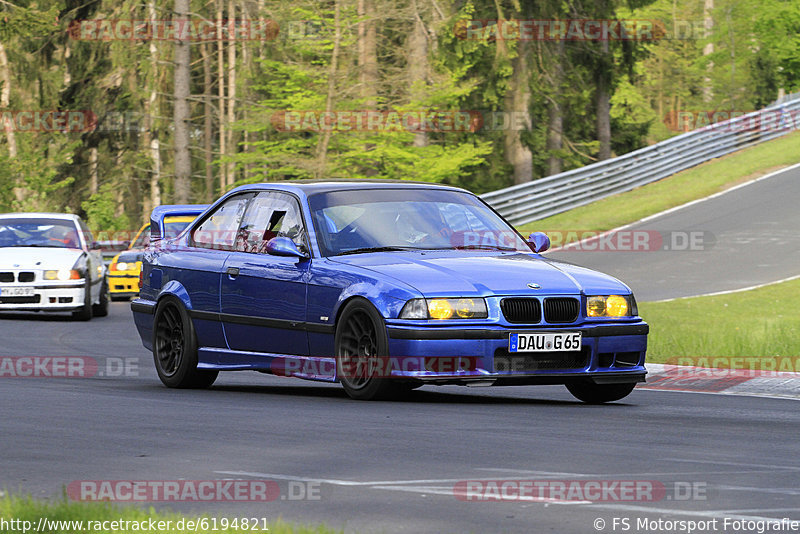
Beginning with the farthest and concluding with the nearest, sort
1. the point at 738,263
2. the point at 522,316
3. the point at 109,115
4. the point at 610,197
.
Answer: the point at 109,115, the point at 610,197, the point at 738,263, the point at 522,316

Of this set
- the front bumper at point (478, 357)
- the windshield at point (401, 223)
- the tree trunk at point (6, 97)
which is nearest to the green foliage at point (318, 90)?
the tree trunk at point (6, 97)

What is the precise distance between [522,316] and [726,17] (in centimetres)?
6480

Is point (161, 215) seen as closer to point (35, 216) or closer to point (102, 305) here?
point (102, 305)

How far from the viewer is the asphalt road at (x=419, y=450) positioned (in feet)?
19.5

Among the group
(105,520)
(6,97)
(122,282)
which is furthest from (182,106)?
(105,520)

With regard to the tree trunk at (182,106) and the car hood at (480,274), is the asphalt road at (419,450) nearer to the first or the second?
the car hood at (480,274)

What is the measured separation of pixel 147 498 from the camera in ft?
20.4

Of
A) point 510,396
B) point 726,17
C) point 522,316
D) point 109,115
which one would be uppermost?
point 726,17

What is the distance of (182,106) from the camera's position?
37.2m

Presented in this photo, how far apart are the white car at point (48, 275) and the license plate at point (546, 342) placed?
1367 cm

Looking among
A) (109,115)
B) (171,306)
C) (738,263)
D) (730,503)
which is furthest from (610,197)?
(730,503)

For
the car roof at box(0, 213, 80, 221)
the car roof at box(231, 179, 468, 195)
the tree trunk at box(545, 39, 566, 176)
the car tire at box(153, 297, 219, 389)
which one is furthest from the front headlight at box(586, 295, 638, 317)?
the tree trunk at box(545, 39, 566, 176)

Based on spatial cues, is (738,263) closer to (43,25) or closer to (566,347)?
(566,347)

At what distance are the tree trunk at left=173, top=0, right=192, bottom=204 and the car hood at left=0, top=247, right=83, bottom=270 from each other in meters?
14.1
